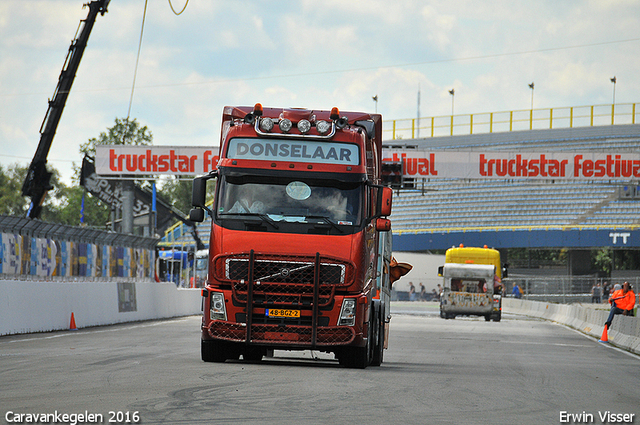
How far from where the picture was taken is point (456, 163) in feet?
143

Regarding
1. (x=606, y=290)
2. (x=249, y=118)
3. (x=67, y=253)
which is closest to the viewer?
(x=249, y=118)

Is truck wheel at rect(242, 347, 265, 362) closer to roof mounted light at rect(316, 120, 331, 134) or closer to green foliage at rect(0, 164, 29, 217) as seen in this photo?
roof mounted light at rect(316, 120, 331, 134)

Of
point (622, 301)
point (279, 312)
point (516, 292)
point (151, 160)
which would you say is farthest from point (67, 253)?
point (516, 292)

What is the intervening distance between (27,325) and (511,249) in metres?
59.7

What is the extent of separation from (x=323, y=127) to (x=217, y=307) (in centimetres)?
284

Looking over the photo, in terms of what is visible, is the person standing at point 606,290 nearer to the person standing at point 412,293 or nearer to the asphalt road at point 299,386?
the person standing at point 412,293

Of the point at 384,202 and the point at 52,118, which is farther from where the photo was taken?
the point at 52,118

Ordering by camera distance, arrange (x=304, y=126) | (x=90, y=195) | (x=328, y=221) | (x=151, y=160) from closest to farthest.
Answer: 1. (x=328, y=221)
2. (x=304, y=126)
3. (x=151, y=160)
4. (x=90, y=195)

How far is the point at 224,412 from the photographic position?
7.94 meters

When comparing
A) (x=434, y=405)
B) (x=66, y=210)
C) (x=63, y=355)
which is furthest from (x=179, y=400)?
(x=66, y=210)

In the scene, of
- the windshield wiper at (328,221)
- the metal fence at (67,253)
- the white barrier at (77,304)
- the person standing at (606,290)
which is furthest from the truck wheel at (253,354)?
the person standing at (606,290)

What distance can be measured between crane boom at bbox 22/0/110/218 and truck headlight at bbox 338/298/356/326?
27.4m

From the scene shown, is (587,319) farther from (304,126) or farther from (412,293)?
(412,293)

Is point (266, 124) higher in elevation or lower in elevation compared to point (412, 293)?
higher
